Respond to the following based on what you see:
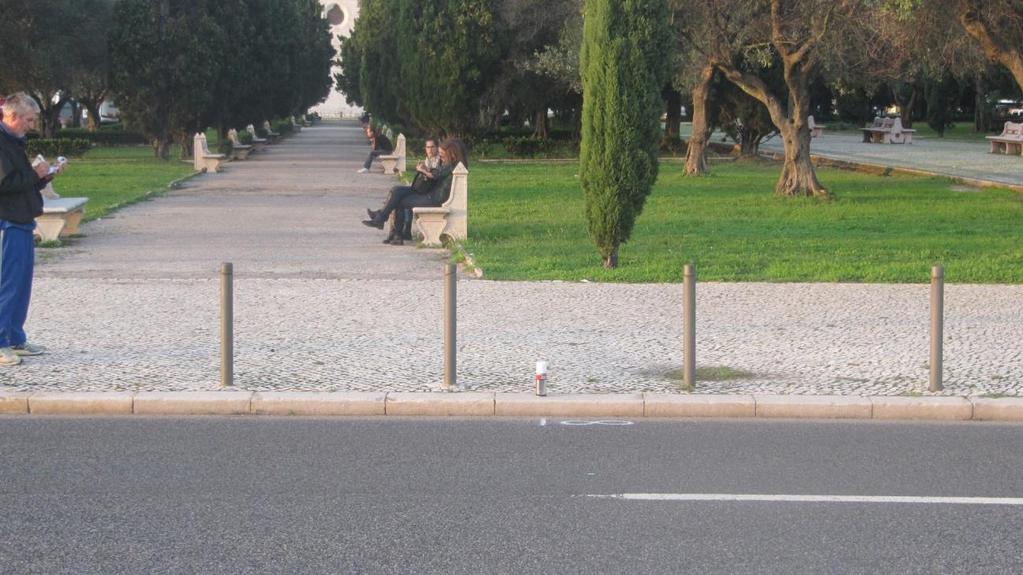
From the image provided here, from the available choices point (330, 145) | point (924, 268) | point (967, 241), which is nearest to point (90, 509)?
point (924, 268)

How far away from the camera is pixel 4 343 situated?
9914 millimetres

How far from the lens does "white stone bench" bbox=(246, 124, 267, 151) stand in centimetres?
5293

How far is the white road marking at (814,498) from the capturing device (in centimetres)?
673

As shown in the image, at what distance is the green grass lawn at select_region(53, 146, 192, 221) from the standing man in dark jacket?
12.2 metres

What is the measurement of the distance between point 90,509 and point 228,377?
2690 millimetres

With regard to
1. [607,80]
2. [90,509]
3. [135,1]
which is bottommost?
[90,509]

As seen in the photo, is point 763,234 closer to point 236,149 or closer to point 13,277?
point 13,277

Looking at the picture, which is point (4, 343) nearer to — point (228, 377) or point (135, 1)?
point (228, 377)

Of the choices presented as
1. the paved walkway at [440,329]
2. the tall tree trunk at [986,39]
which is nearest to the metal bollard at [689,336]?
the paved walkway at [440,329]

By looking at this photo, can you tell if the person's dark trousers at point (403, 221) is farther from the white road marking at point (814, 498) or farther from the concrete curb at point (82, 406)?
the white road marking at point (814, 498)

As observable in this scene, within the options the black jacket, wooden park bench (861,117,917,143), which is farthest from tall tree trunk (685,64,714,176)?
the black jacket

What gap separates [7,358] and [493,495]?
4.83 m

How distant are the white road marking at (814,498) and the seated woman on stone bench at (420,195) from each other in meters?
12.2

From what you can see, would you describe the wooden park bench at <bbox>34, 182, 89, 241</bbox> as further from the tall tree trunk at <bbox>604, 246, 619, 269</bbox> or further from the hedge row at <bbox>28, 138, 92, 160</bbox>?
the hedge row at <bbox>28, 138, 92, 160</bbox>
